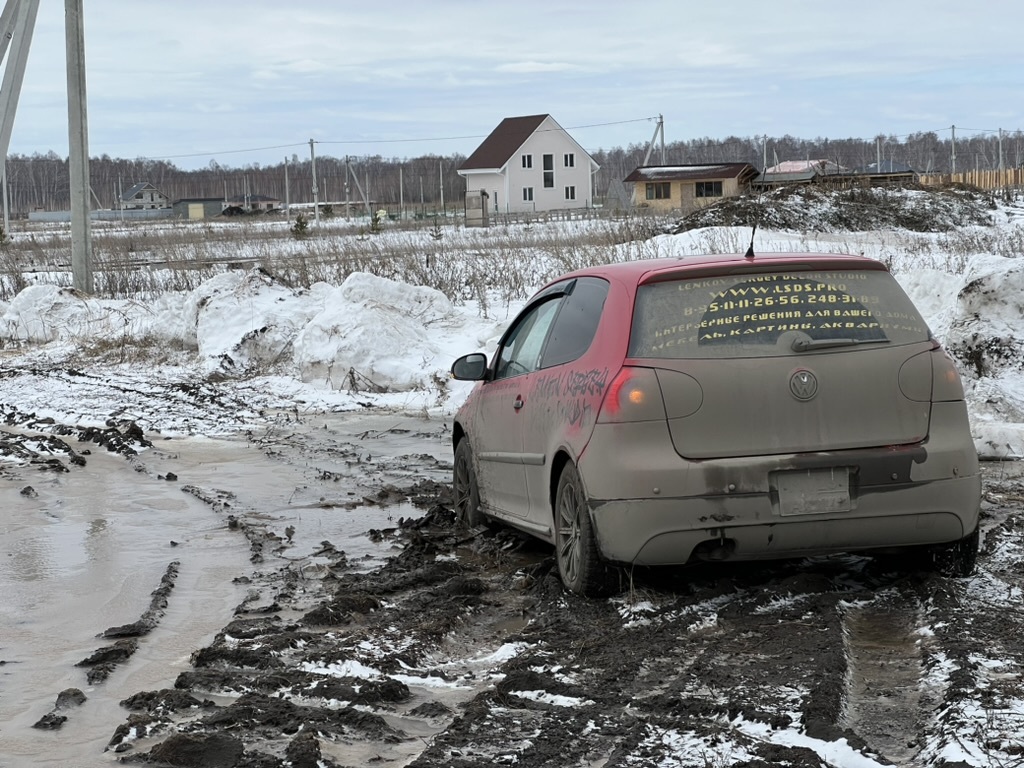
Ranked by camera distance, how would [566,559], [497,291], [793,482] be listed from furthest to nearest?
[497,291] → [566,559] → [793,482]

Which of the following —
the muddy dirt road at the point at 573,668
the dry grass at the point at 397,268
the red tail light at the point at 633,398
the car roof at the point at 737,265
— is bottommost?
the muddy dirt road at the point at 573,668

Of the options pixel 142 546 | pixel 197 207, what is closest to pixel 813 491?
pixel 142 546

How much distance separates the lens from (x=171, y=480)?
1045cm

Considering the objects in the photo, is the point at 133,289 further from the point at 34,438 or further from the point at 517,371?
the point at 517,371

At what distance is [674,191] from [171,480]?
70.9m

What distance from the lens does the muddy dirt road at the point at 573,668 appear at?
13.1 feet

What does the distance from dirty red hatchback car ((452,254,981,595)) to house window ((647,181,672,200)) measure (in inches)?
2935

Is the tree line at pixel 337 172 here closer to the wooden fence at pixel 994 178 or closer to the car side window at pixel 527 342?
A: the wooden fence at pixel 994 178

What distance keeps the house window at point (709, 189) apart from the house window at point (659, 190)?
2.19 metres

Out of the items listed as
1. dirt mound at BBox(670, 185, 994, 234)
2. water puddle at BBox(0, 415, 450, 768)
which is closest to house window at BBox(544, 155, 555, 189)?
dirt mound at BBox(670, 185, 994, 234)

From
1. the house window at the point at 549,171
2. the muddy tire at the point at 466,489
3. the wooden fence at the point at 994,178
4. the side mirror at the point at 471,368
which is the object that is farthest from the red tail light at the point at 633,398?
the house window at the point at 549,171

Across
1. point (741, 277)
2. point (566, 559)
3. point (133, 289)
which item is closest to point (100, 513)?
point (566, 559)

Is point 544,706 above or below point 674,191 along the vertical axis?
below

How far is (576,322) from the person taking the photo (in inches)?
252
